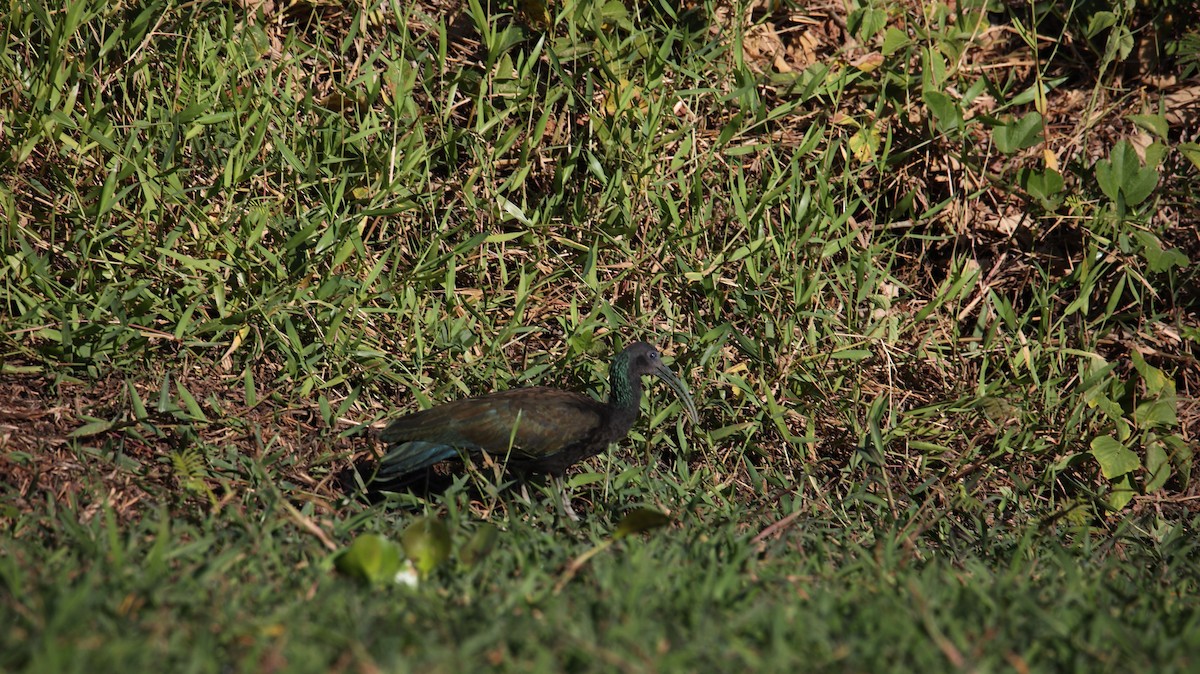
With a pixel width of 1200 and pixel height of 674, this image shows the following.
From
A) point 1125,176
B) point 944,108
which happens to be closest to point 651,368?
point 944,108

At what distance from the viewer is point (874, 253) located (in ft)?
17.7

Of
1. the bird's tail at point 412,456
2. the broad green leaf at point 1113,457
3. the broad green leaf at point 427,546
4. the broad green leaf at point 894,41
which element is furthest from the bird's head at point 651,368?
the broad green leaf at point 894,41

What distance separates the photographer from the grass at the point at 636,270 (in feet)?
14.6

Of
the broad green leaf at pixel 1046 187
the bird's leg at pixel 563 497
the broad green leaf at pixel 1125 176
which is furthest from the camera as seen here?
the broad green leaf at pixel 1046 187

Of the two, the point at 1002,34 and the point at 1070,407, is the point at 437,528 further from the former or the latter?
the point at 1002,34

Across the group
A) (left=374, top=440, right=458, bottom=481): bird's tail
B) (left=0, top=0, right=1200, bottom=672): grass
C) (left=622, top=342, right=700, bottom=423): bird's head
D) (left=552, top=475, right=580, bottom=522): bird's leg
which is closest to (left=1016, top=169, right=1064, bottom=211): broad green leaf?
(left=0, top=0, right=1200, bottom=672): grass

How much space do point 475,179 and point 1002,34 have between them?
2.95 metres

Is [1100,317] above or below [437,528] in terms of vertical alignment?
below

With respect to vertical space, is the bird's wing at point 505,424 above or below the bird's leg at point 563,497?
A: above

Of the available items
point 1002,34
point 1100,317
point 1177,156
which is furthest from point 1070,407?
point 1002,34

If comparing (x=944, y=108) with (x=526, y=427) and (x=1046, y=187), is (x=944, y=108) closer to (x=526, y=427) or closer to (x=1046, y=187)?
(x=1046, y=187)

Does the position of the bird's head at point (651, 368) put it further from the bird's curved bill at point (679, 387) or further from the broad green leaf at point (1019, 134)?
the broad green leaf at point (1019, 134)

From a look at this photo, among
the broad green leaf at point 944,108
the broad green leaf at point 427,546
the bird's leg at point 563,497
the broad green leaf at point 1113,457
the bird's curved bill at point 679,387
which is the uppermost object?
the broad green leaf at point 944,108

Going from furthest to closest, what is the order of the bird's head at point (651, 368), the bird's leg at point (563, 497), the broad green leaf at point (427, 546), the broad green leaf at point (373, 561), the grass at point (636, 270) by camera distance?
the bird's head at point (651, 368), the bird's leg at point (563, 497), the grass at point (636, 270), the broad green leaf at point (427, 546), the broad green leaf at point (373, 561)
